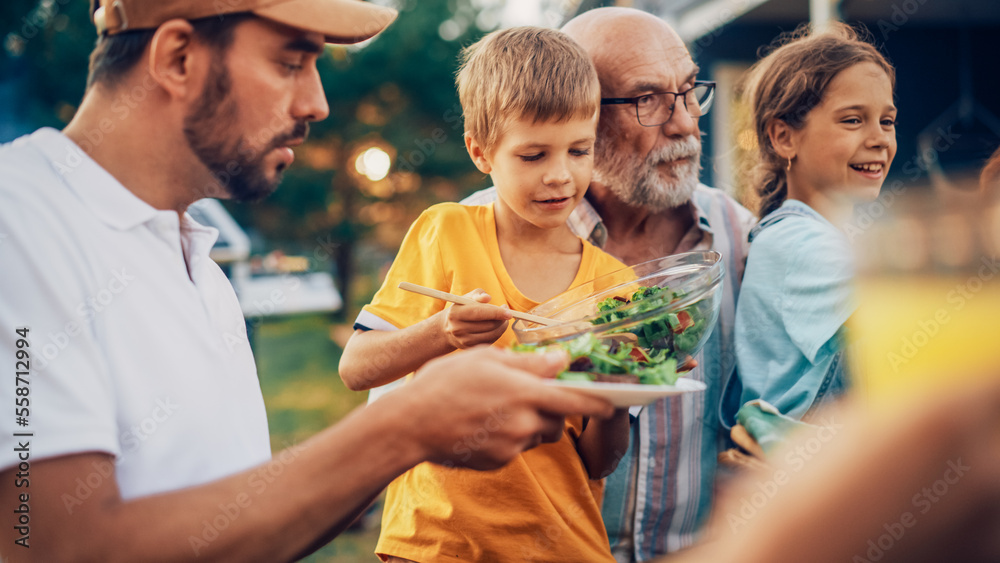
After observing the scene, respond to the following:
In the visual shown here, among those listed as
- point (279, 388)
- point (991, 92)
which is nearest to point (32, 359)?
point (991, 92)

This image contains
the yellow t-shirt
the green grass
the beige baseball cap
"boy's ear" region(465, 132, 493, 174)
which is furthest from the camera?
the green grass

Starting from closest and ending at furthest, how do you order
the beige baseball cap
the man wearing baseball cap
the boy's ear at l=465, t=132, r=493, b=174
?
the man wearing baseball cap < the beige baseball cap < the boy's ear at l=465, t=132, r=493, b=174

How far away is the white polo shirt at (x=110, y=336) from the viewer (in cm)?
105

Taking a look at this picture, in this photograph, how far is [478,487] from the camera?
1.76m

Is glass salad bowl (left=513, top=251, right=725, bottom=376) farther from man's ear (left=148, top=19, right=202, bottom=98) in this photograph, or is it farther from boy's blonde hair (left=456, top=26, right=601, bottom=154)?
man's ear (left=148, top=19, right=202, bottom=98)

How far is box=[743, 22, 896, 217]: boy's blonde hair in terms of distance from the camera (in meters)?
2.05

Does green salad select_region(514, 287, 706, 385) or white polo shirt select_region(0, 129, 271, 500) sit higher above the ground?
white polo shirt select_region(0, 129, 271, 500)

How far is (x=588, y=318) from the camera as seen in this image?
1627 mm

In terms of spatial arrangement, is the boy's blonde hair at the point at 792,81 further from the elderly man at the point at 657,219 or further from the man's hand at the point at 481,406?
the man's hand at the point at 481,406

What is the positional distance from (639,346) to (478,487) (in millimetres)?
597

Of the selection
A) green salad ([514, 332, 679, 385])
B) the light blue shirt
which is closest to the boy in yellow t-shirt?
green salad ([514, 332, 679, 385])

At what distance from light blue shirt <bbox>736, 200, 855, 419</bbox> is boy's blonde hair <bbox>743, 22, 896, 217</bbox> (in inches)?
11.2

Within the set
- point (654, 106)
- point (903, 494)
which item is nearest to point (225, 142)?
point (903, 494)

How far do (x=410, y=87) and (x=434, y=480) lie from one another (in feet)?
49.0
